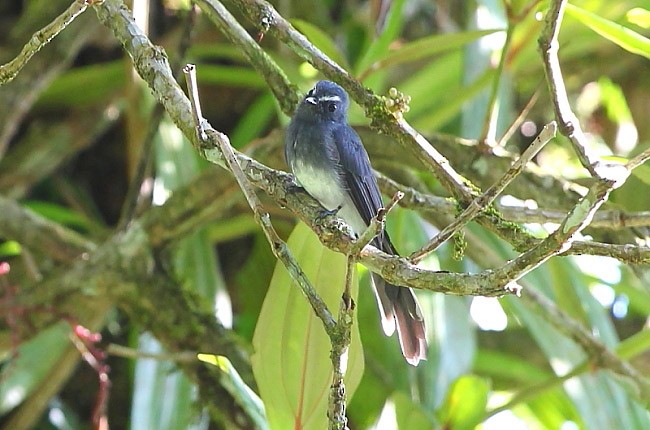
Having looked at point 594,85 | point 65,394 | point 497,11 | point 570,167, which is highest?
point 594,85

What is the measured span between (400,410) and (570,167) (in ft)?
4.92

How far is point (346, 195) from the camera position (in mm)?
1522

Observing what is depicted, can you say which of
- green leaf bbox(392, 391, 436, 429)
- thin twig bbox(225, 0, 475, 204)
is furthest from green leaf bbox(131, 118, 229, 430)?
thin twig bbox(225, 0, 475, 204)

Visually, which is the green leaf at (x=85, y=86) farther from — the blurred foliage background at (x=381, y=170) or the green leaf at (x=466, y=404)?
the green leaf at (x=466, y=404)

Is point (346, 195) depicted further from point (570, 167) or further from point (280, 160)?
point (570, 167)

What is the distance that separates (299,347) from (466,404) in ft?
1.89

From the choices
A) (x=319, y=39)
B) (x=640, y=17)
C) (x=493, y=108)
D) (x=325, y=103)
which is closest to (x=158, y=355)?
(x=325, y=103)

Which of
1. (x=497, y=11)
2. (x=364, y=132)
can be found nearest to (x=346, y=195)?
(x=364, y=132)

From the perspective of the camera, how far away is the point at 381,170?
5.80ft

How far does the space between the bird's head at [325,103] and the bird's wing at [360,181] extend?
0.09 meters

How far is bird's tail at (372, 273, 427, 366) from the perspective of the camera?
51.8 inches

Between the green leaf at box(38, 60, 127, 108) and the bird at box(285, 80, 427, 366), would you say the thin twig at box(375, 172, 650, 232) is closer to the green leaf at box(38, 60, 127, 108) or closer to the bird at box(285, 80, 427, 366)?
the bird at box(285, 80, 427, 366)

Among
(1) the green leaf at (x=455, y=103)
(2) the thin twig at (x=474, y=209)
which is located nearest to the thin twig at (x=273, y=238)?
(2) the thin twig at (x=474, y=209)

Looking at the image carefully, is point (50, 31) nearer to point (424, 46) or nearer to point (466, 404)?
point (424, 46)
